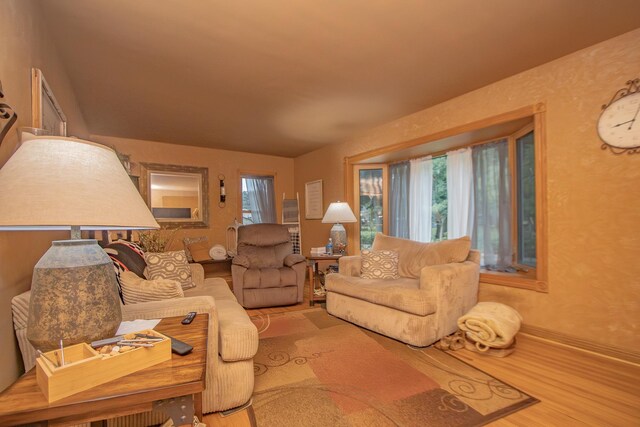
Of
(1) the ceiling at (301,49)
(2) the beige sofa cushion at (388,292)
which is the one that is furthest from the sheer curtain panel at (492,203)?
(2) the beige sofa cushion at (388,292)

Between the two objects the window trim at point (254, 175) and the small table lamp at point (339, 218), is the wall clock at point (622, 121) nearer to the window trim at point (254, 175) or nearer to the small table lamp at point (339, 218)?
the small table lamp at point (339, 218)

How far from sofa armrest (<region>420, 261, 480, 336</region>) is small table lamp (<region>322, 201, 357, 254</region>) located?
61.1 inches

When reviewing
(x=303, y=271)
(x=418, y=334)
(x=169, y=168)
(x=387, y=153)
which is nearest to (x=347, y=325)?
(x=418, y=334)

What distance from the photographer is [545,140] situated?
258 cm

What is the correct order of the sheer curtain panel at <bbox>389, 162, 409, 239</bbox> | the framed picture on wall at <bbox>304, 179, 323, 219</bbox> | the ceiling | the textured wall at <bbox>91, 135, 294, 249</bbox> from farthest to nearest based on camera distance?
the framed picture on wall at <bbox>304, 179, 323, 219</bbox>
the textured wall at <bbox>91, 135, 294, 249</bbox>
the sheer curtain panel at <bbox>389, 162, 409, 239</bbox>
the ceiling

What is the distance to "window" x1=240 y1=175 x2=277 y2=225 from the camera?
20.5ft

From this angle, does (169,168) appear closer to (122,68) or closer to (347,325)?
(122,68)

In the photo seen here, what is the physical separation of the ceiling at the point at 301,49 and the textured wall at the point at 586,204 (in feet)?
0.61

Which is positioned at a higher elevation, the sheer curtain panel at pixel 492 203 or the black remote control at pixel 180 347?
the sheer curtain panel at pixel 492 203

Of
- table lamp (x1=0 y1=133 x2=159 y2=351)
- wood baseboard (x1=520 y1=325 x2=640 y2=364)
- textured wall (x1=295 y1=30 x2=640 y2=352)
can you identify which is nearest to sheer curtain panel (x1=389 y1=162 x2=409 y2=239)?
textured wall (x1=295 y1=30 x2=640 y2=352)

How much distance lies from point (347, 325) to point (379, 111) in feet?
Answer: 8.11

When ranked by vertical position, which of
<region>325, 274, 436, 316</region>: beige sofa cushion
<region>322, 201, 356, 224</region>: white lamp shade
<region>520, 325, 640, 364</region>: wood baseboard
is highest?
<region>322, 201, 356, 224</region>: white lamp shade

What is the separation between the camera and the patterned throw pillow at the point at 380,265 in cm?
316

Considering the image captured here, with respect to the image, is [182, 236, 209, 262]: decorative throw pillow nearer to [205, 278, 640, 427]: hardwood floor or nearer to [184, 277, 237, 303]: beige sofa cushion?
[184, 277, 237, 303]: beige sofa cushion
